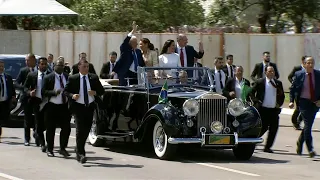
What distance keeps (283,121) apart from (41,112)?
8973 millimetres

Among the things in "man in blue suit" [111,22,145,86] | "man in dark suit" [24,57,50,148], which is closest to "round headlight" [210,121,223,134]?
"man in blue suit" [111,22,145,86]

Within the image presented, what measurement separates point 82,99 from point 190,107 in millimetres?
1790

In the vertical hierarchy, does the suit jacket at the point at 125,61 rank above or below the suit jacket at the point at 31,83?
above

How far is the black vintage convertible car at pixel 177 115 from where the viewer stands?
1459 cm

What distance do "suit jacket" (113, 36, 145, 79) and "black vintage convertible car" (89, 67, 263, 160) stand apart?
0.68 m

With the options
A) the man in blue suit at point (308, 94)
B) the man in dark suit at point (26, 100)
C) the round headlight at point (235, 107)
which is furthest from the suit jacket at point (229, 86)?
the man in dark suit at point (26, 100)

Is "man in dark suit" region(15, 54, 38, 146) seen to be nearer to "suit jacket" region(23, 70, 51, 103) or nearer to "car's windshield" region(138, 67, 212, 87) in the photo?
"suit jacket" region(23, 70, 51, 103)

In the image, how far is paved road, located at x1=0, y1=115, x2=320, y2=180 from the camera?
12992 millimetres

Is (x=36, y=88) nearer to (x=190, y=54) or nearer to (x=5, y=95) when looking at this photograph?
(x=5, y=95)

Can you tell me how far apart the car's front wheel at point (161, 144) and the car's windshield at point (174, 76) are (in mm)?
1065

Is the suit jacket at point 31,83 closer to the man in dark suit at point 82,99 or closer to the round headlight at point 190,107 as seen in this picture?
the man in dark suit at point 82,99

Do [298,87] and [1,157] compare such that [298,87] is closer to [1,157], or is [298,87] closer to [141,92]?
[141,92]

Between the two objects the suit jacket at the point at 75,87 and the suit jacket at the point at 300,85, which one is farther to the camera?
the suit jacket at the point at 300,85

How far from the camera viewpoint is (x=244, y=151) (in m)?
15.2
